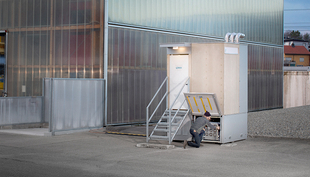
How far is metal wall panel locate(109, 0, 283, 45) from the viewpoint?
20.2m

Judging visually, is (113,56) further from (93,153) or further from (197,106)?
(93,153)

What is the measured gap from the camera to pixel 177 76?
14633 millimetres

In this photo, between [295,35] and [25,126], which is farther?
[295,35]

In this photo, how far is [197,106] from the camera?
544 inches

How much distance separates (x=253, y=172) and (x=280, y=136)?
6966mm

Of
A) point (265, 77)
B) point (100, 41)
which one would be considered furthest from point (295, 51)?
point (100, 41)

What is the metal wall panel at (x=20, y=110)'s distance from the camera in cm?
1758

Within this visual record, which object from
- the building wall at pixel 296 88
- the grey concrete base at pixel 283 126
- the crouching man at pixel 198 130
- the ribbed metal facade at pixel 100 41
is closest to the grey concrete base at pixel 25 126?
the ribbed metal facade at pixel 100 41

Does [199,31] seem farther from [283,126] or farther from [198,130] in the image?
[198,130]

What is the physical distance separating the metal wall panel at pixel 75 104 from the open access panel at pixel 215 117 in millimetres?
5659

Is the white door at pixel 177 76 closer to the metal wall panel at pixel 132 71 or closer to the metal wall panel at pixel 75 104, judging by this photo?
the metal wall panel at pixel 75 104

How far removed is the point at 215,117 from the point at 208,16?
41.7 feet

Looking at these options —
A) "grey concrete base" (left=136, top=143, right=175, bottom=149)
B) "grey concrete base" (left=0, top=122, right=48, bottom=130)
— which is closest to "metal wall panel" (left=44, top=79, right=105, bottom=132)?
"grey concrete base" (left=0, top=122, right=48, bottom=130)

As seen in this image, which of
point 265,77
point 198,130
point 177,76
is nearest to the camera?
point 198,130
